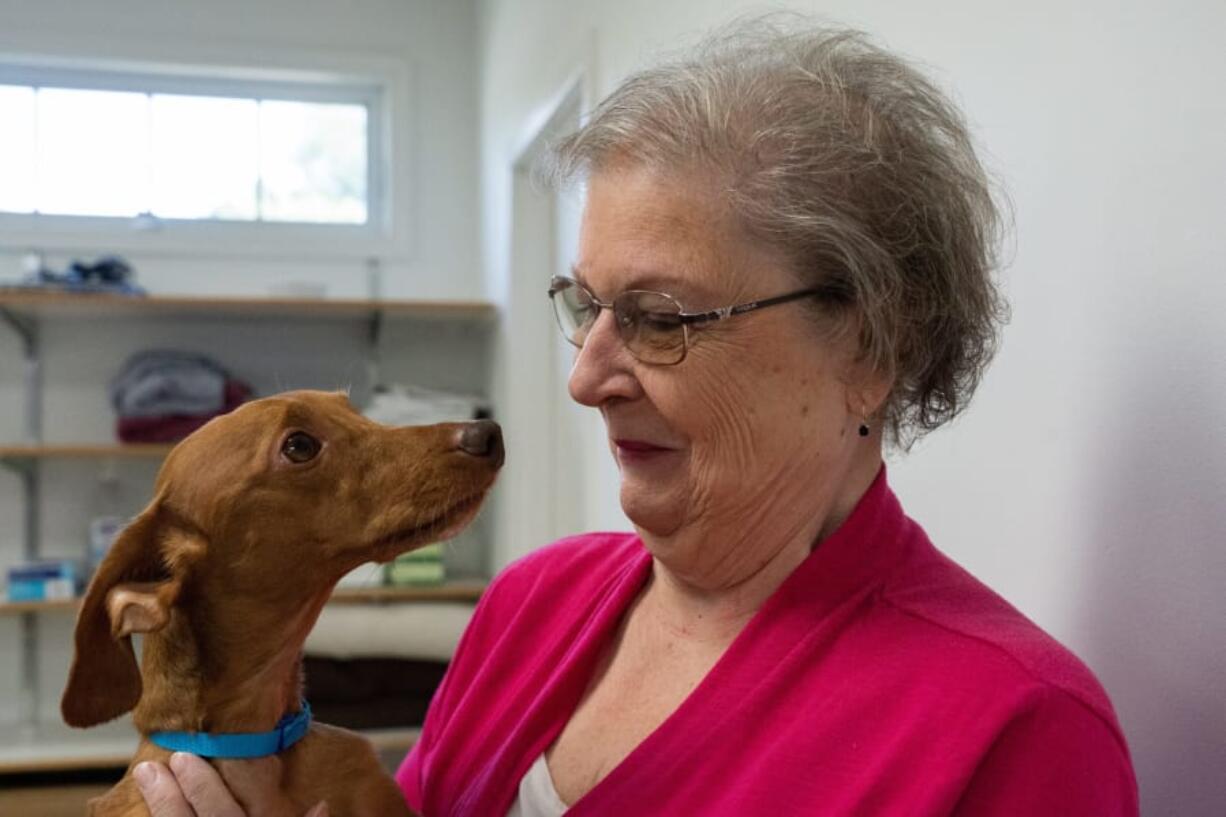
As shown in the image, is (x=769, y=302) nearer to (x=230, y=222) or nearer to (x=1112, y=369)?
(x=1112, y=369)

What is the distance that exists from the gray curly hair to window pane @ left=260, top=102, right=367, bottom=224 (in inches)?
143

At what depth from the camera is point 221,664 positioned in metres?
1.17

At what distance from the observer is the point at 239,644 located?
1.18 metres

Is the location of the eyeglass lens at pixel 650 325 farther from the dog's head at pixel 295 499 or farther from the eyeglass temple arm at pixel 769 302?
the dog's head at pixel 295 499

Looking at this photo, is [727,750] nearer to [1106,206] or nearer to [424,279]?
[1106,206]

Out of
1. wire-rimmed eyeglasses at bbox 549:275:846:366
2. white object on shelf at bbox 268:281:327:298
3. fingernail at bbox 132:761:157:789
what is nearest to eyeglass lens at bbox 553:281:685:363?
wire-rimmed eyeglasses at bbox 549:275:846:366

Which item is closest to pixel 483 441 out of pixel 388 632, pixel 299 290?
pixel 388 632

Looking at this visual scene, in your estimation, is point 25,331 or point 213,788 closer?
point 213,788

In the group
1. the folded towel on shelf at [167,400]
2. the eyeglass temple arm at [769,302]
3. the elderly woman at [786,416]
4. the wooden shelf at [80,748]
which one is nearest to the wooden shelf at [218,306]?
the folded towel on shelf at [167,400]

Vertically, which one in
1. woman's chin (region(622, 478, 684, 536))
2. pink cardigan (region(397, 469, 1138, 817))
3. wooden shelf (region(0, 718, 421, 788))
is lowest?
wooden shelf (region(0, 718, 421, 788))

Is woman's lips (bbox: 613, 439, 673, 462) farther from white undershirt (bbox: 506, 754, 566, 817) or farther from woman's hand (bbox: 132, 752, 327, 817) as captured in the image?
woman's hand (bbox: 132, 752, 327, 817)

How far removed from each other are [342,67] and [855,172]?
3.77 m

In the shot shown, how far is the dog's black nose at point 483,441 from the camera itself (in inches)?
46.8

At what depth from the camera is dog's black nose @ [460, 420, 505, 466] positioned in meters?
1.19
